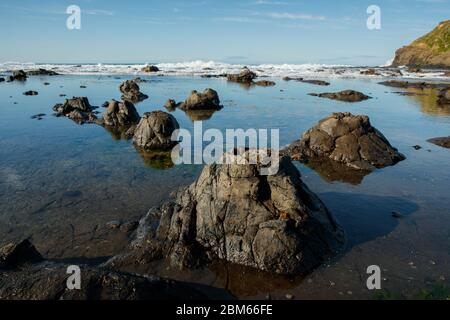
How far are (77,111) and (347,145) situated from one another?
87.3ft

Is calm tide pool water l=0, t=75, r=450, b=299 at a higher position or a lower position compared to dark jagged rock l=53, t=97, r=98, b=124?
lower

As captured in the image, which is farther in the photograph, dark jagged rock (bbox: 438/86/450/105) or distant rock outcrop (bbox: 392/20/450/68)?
distant rock outcrop (bbox: 392/20/450/68)

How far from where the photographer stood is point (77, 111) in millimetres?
36188

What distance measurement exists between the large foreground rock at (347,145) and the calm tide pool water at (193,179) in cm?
121

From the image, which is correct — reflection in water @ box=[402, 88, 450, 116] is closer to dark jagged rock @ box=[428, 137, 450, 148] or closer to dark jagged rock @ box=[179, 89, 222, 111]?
dark jagged rock @ box=[428, 137, 450, 148]

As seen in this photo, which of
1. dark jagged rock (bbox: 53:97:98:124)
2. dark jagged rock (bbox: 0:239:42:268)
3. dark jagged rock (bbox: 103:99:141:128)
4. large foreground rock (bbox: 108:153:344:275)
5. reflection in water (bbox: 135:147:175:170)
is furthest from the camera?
dark jagged rock (bbox: 53:97:98:124)

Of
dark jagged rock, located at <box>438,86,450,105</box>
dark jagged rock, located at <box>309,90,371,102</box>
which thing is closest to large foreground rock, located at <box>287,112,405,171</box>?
dark jagged rock, located at <box>309,90,371,102</box>

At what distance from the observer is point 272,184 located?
12.0m

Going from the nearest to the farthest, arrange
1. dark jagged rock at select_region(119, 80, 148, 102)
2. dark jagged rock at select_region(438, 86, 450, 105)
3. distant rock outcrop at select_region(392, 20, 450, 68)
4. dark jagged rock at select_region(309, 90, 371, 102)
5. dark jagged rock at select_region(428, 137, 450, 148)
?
dark jagged rock at select_region(428, 137, 450, 148), dark jagged rock at select_region(438, 86, 450, 105), dark jagged rock at select_region(309, 90, 371, 102), dark jagged rock at select_region(119, 80, 148, 102), distant rock outcrop at select_region(392, 20, 450, 68)

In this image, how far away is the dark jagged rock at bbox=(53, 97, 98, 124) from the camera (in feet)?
115

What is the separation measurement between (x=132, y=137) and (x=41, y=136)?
7263 millimetres

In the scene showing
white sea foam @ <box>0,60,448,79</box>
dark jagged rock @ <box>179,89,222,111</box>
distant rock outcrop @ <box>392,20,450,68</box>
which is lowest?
dark jagged rock @ <box>179,89,222,111</box>

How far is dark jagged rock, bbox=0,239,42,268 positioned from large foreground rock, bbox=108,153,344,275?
2286mm

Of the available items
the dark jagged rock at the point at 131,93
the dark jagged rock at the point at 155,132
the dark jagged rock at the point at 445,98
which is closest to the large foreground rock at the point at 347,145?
the dark jagged rock at the point at 155,132
